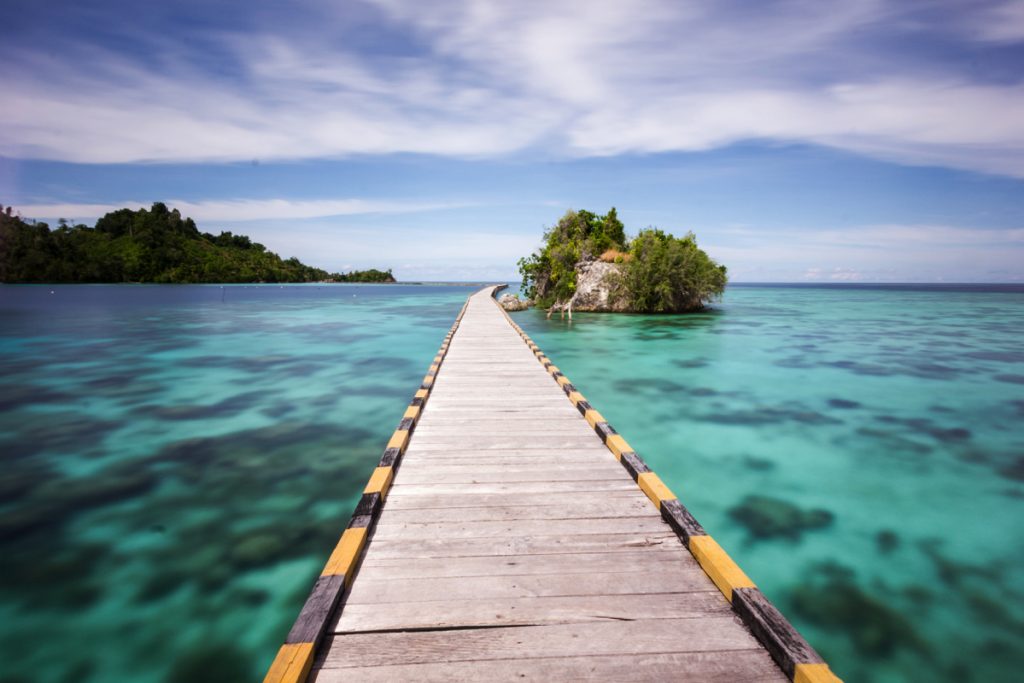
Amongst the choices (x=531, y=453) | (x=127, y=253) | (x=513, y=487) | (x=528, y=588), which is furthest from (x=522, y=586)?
(x=127, y=253)

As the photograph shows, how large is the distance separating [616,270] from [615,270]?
0.07 metres

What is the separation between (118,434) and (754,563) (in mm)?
9822

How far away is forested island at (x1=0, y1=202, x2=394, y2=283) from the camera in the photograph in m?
86.2

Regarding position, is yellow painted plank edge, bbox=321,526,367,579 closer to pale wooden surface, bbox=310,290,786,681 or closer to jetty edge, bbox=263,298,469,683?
jetty edge, bbox=263,298,469,683

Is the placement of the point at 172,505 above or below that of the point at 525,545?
below

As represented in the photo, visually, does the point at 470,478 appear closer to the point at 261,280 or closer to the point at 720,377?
the point at 720,377

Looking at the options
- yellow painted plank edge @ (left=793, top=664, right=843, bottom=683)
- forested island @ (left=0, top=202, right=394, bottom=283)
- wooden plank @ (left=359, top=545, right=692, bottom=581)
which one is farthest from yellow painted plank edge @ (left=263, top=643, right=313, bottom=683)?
forested island @ (left=0, top=202, right=394, bottom=283)

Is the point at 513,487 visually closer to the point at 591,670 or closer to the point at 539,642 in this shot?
the point at 539,642

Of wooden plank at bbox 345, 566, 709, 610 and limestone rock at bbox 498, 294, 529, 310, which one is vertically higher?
limestone rock at bbox 498, 294, 529, 310

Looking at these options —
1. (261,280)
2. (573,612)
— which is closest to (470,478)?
(573,612)

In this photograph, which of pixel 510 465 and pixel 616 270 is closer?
pixel 510 465

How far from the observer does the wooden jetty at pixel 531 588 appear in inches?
87.0

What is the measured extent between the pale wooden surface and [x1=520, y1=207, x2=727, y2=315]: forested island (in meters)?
22.5

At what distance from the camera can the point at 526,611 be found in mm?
2553
